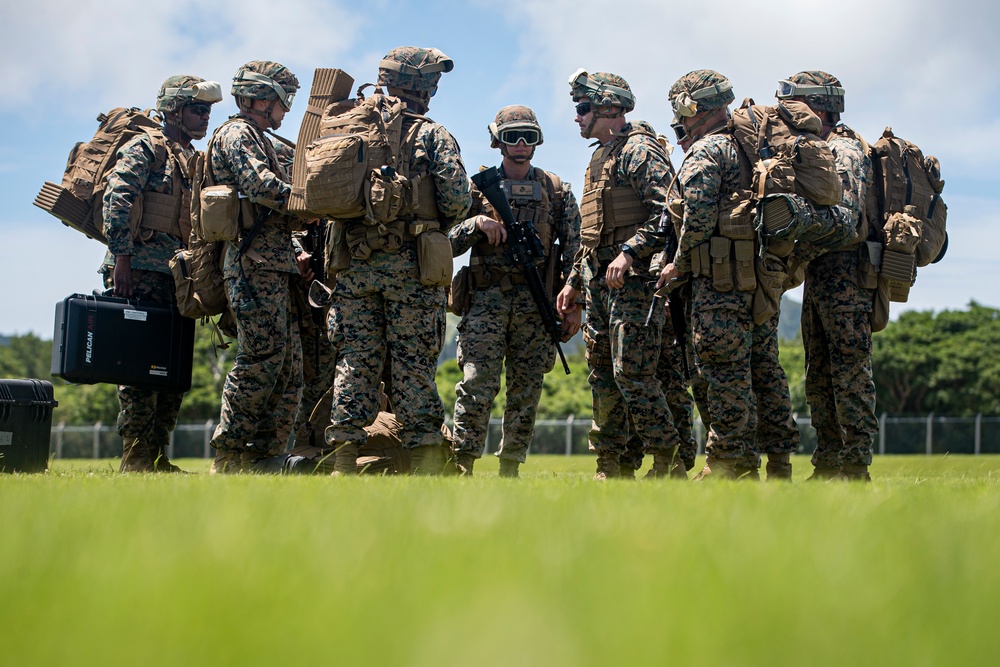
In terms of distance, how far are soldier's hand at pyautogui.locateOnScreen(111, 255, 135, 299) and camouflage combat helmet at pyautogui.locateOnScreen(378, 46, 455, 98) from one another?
2.55 meters

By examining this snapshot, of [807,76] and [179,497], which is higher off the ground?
[807,76]

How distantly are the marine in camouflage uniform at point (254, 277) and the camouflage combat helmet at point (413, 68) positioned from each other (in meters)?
1.01

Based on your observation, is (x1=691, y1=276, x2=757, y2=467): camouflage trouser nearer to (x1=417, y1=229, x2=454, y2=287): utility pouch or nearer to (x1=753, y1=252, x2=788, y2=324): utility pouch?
(x1=753, y1=252, x2=788, y2=324): utility pouch

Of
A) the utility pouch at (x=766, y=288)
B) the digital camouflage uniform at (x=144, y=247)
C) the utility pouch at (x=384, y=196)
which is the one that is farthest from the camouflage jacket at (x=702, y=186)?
the digital camouflage uniform at (x=144, y=247)

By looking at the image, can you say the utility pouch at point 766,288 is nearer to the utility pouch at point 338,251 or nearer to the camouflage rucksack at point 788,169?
the camouflage rucksack at point 788,169

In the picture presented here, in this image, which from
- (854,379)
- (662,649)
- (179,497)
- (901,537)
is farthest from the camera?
(854,379)

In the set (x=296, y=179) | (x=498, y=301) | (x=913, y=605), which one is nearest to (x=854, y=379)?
(x=498, y=301)

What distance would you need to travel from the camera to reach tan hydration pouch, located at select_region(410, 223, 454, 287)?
6547 mm

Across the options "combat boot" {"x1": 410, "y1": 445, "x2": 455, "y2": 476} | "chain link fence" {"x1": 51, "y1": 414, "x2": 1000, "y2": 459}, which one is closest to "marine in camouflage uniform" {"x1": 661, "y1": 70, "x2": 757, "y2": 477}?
"combat boot" {"x1": 410, "y1": 445, "x2": 455, "y2": 476}

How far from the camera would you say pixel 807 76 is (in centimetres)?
773

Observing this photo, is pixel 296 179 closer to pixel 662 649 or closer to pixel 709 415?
pixel 709 415

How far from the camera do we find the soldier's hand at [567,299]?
8.05 meters

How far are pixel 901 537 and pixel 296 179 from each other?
5.04 m

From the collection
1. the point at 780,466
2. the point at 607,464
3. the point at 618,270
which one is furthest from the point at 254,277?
the point at 780,466
